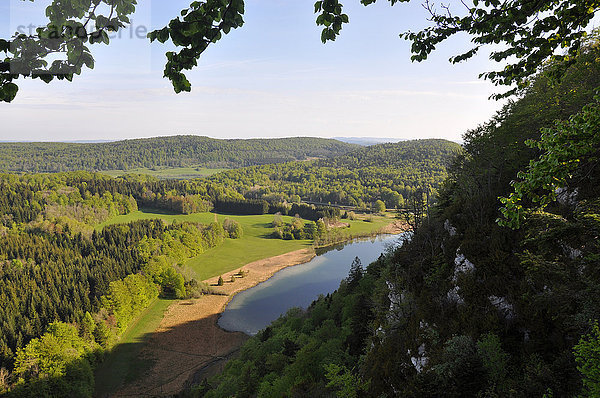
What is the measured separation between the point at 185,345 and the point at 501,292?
42.7 metres

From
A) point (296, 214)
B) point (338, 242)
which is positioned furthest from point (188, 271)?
point (296, 214)

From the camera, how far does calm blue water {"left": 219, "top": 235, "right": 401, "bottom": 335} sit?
167ft

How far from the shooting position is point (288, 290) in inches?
2456

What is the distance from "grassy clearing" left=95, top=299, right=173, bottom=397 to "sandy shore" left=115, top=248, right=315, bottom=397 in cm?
111

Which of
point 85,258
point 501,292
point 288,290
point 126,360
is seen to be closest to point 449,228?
point 501,292

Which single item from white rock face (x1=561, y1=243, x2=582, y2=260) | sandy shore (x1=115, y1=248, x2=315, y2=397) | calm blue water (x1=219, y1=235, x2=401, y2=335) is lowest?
sandy shore (x1=115, y1=248, x2=315, y2=397)

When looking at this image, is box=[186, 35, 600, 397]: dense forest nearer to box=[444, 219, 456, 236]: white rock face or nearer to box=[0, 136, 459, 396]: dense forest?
box=[444, 219, 456, 236]: white rock face

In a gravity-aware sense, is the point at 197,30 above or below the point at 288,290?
above

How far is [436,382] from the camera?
465 inches

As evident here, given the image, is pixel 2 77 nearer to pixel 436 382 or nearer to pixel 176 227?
→ pixel 436 382

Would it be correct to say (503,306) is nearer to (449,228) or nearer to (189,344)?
(449,228)

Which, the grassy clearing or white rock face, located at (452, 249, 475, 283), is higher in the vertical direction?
white rock face, located at (452, 249, 475, 283)

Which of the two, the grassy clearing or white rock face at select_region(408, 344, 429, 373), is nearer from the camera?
white rock face at select_region(408, 344, 429, 373)

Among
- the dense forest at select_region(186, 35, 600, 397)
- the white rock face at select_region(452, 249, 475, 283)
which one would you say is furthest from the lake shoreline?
the white rock face at select_region(452, 249, 475, 283)
